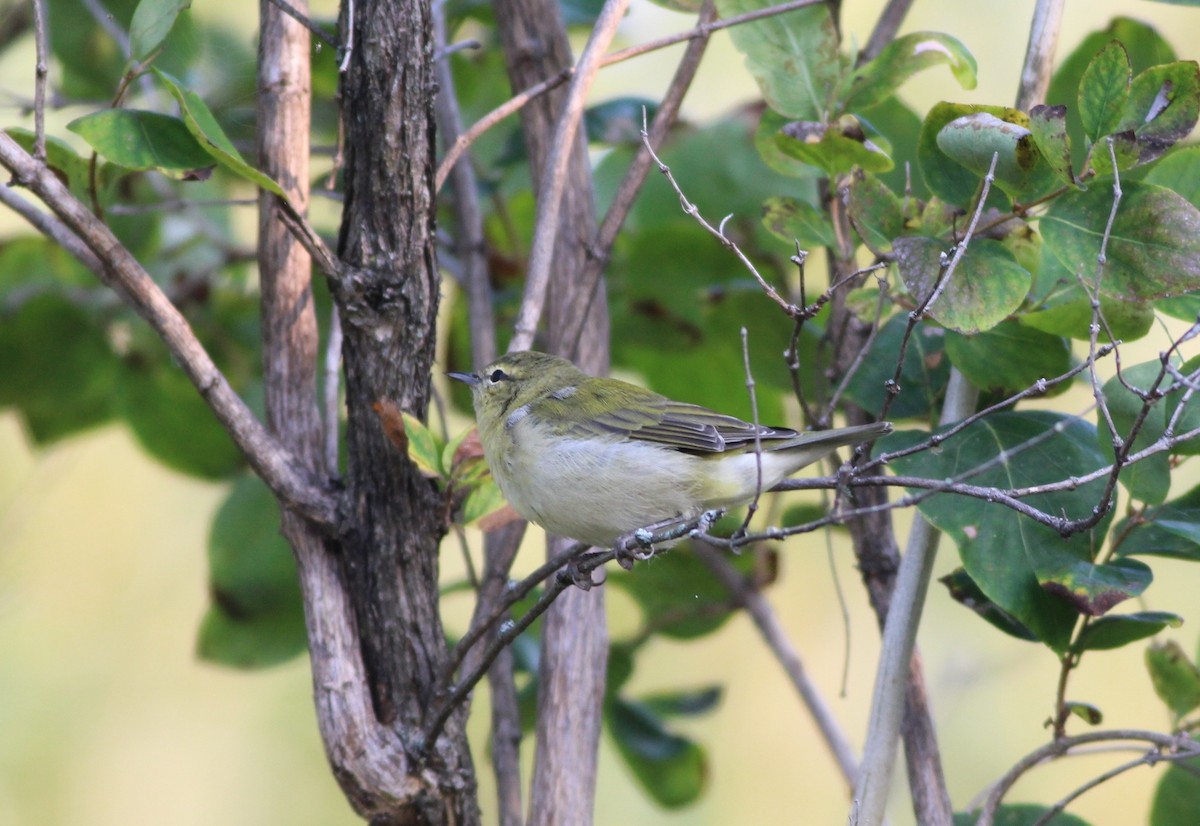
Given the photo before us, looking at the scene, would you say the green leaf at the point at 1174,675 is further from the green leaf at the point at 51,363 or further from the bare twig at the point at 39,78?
the green leaf at the point at 51,363

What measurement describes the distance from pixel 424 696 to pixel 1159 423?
4.36ft

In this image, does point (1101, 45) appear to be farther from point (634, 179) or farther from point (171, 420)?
point (171, 420)

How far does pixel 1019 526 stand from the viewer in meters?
1.94

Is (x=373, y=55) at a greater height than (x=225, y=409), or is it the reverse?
(x=373, y=55)

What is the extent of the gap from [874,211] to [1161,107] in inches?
18.9

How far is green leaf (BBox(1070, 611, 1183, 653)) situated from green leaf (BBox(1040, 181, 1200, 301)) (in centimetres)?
54

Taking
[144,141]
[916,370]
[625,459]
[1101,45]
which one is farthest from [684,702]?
[144,141]

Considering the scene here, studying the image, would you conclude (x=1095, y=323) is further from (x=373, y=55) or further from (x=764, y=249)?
(x=764, y=249)

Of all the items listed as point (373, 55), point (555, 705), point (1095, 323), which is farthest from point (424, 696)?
point (1095, 323)

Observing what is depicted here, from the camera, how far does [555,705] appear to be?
93.0 inches

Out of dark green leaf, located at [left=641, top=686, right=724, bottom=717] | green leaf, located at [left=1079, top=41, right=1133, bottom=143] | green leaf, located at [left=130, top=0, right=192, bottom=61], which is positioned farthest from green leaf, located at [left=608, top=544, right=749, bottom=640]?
green leaf, located at [left=130, top=0, right=192, bottom=61]

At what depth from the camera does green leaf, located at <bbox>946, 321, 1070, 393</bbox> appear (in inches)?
80.4

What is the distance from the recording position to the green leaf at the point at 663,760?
9.86 ft

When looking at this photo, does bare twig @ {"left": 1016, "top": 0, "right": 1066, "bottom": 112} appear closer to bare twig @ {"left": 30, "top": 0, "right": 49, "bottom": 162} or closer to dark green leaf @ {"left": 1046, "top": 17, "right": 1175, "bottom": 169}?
dark green leaf @ {"left": 1046, "top": 17, "right": 1175, "bottom": 169}
